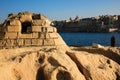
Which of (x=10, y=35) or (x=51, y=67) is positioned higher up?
(x=10, y=35)

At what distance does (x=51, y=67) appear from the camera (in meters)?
9.71

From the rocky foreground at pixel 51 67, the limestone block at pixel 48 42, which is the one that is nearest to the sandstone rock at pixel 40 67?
the rocky foreground at pixel 51 67

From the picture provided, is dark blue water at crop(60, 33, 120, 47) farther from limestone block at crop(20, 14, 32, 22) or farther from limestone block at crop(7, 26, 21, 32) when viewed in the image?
limestone block at crop(7, 26, 21, 32)

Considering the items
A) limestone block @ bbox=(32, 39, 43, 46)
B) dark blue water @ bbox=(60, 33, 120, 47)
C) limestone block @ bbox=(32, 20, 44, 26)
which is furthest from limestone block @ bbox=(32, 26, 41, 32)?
dark blue water @ bbox=(60, 33, 120, 47)

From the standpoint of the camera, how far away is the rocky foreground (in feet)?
30.6

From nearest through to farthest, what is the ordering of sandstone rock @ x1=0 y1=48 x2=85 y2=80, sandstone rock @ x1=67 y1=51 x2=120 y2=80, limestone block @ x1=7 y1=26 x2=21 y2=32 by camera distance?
sandstone rock @ x1=0 y1=48 x2=85 y2=80
sandstone rock @ x1=67 y1=51 x2=120 y2=80
limestone block @ x1=7 y1=26 x2=21 y2=32

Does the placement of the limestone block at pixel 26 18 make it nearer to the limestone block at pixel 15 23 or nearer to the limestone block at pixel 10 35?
the limestone block at pixel 15 23

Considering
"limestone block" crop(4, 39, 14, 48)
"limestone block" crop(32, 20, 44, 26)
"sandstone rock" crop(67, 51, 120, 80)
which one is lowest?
"sandstone rock" crop(67, 51, 120, 80)

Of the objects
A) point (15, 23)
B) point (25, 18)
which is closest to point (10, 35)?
point (15, 23)

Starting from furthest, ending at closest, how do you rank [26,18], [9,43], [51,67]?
1. [26,18]
2. [9,43]
3. [51,67]

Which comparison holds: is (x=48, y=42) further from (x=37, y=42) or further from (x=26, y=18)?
(x=26, y=18)

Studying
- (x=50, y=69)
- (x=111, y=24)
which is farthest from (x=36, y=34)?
(x=111, y=24)

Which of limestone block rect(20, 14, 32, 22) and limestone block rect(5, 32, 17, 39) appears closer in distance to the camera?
limestone block rect(5, 32, 17, 39)

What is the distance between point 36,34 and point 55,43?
0.91m
